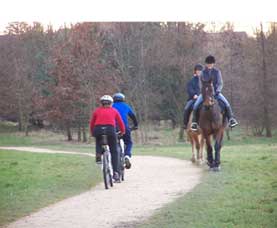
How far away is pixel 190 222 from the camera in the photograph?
314 inches

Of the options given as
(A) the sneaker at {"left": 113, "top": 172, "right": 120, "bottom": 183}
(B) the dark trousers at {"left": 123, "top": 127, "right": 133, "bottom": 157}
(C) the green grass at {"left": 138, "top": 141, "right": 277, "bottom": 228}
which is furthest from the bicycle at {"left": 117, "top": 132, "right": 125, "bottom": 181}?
(C) the green grass at {"left": 138, "top": 141, "right": 277, "bottom": 228}

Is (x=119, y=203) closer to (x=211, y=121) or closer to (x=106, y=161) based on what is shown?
(x=106, y=161)

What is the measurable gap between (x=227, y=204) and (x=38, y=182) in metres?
5.77

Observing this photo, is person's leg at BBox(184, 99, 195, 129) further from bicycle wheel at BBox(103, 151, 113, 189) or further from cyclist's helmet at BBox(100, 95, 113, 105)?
bicycle wheel at BBox(103, 151, 113, 189)

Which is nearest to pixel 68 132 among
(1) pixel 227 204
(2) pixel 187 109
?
(2) pixel 187 109

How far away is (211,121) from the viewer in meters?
15.3

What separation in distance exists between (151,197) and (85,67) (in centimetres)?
3288

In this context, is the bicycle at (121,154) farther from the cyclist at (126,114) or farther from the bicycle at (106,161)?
the bicycle at (106,161)

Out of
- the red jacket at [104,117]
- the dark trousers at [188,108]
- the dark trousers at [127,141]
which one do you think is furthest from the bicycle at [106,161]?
the dark trousers at [188,108]

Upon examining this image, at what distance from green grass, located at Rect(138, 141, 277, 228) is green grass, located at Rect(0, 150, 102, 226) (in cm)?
230

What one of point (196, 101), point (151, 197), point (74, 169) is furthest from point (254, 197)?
point (74, 169)

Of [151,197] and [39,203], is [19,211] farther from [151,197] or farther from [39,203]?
[151,197]

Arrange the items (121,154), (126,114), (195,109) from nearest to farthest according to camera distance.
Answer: (121,154), (126,114), (195,109)

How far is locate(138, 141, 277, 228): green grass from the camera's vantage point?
7961 mm
